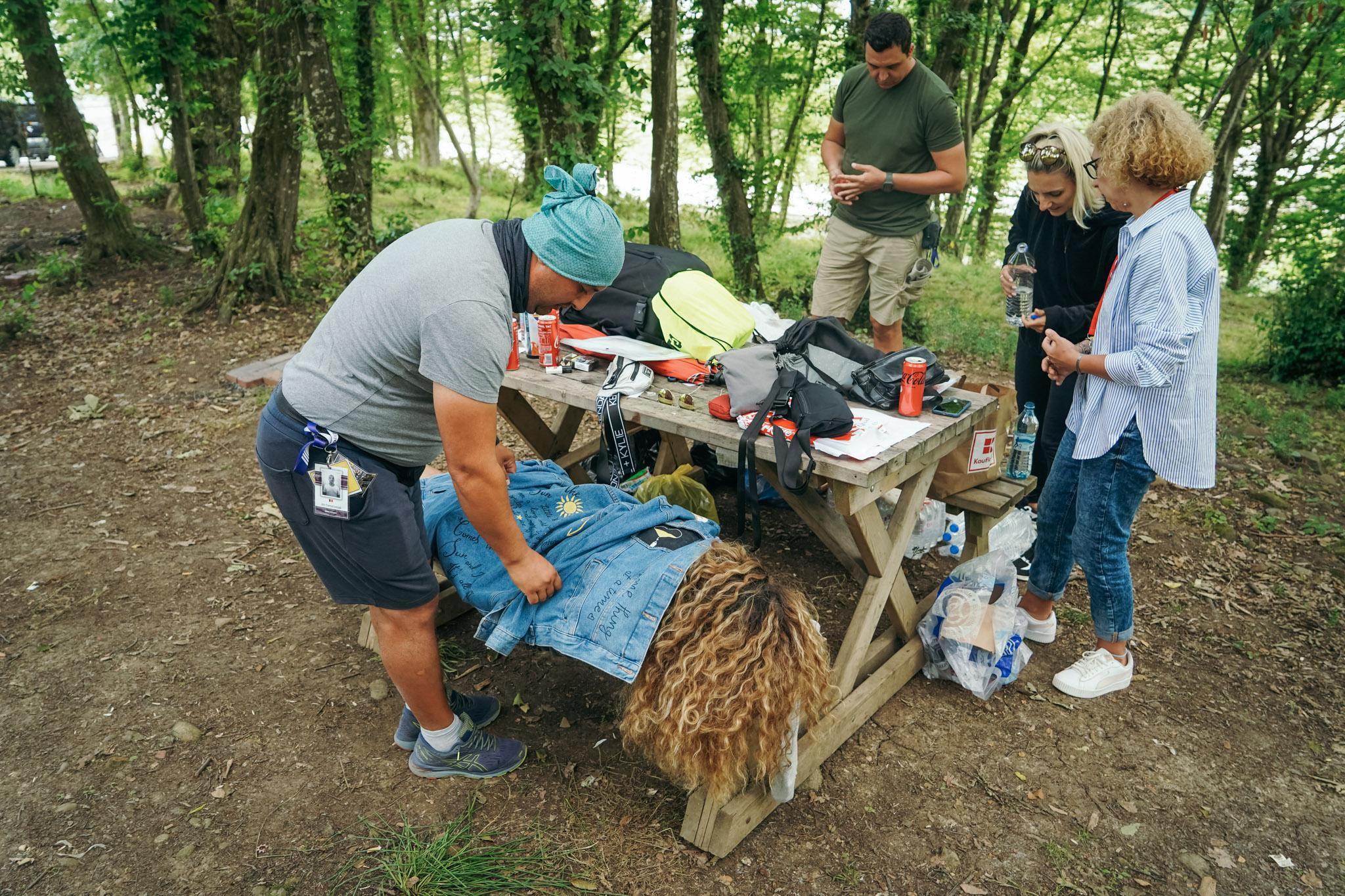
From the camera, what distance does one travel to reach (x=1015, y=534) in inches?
148

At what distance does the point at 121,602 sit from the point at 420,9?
1254 cm

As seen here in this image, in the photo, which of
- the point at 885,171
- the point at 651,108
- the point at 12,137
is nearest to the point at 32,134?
the point at 12,137

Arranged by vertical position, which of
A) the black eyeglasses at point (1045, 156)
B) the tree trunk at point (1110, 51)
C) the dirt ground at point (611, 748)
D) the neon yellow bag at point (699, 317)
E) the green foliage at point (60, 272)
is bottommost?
the dirt ground at point (611, 748)

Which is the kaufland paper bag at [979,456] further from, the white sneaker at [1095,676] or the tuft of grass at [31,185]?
the tuft of grass at [31,185]

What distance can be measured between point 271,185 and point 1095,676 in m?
7.62

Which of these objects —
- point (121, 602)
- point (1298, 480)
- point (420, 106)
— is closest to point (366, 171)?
point (121, 602)

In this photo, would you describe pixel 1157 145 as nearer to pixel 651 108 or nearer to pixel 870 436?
pixel 870 436

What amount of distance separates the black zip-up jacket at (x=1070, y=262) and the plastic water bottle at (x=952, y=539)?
1.16 meters

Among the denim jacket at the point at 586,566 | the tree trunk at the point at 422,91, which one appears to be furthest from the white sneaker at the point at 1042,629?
the tree trunk at the point at 422,91

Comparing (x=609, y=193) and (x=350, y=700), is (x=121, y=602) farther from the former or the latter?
(x=609, y=193)

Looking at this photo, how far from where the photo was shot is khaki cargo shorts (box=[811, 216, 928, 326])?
467 centimetres

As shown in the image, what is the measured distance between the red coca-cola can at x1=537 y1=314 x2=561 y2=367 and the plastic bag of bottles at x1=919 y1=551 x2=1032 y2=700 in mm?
1868

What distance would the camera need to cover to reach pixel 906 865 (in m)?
2.44

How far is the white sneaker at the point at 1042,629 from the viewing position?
3.43 metres
